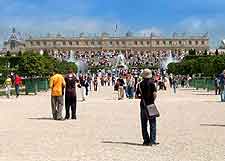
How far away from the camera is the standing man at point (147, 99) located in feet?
41.8

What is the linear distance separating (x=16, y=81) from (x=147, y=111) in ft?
76.4

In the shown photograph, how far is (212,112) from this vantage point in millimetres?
21656

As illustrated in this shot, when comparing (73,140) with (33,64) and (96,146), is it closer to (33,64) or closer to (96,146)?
(96,146)

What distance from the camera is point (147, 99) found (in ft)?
42.2

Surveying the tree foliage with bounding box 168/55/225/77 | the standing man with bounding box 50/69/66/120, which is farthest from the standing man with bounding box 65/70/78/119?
the tree foliage with bounding box 168/55/225/77

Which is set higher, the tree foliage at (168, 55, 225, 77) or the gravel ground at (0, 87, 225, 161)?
the tree foliage at (168, 55, 225, 77)

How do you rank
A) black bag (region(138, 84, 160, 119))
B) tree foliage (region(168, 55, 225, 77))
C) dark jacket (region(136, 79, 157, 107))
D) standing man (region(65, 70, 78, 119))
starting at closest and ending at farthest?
black bag (region(138, 84, 160, 119))
dark jacket (region(136, 79, 157, 107))
standing man (region(65, 70, 78, 119))
tree foliage (region(168, 55, 225, 77))

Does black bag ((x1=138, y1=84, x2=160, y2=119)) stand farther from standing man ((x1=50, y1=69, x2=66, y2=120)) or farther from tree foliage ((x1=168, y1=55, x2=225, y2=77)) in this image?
tree foliage ((x1=168, y1=55, x2=225, y2=77))

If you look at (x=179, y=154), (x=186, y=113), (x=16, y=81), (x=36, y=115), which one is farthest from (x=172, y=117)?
(x=16, y=81)

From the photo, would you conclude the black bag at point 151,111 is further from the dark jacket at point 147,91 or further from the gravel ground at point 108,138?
the gravel ground at point 108,138

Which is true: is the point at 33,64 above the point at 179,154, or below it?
above

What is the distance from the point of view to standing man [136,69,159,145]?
12.7 meters

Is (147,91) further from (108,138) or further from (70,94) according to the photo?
(70,94)

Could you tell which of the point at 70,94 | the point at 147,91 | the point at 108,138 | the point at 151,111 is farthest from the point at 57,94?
the point at 151,111
